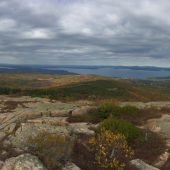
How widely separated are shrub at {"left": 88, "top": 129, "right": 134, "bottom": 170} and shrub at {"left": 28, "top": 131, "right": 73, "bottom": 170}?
1.49m

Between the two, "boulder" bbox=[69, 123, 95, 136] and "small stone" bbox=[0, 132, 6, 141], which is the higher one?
"boulder" bbox=[69, 123, 95, 136]

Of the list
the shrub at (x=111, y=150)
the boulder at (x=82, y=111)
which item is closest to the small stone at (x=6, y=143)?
the shrub at (x=111, y=150)

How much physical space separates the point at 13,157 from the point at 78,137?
4571 millimetres

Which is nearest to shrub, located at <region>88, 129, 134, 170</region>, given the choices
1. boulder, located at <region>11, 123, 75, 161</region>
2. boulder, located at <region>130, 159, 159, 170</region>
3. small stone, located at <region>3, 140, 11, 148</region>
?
boulder, located at <region>130, 159, 159, 170</region>

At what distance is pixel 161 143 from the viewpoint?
18312 millimetres

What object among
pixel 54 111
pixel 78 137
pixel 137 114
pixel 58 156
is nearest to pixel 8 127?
pixel 78 137

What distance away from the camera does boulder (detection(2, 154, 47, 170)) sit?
1361 centimetres

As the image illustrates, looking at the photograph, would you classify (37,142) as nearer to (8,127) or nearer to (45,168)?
(45,168)

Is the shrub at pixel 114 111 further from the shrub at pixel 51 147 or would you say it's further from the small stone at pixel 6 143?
the small stone at pixel 6 143

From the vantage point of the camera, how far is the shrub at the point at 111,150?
51.0 ft

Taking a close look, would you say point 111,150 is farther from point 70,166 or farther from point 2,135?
point 2,135

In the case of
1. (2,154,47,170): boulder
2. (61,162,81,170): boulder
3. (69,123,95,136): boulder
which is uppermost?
(69,123,95,136): boulder

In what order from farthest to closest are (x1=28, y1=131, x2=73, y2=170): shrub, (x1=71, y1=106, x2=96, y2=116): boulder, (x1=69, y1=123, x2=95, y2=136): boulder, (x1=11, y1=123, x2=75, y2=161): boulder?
1. (x1=71, y1=106, x2=96, y2=116): boulder
2. (x1=69, y1=123, x2=95, y2=136): boulder
3. (x1=11, y1=123, x2=75, y2=161): boulder
4. (x1=28, y1=131, x2=73, y2=170): shrub

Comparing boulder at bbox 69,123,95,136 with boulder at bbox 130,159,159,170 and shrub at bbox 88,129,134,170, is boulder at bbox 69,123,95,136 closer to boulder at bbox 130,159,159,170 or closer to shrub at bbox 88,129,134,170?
shrub at bbox 88,129,134,170
